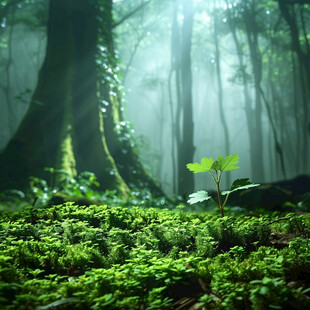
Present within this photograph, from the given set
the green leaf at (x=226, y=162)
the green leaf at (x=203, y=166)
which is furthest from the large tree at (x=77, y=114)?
the green leaf at (x=226, y=162)

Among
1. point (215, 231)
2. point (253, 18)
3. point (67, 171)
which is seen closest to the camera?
point (215, 231)

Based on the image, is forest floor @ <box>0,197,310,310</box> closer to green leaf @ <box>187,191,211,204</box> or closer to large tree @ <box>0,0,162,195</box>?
green leaf @ <box>187,191,211,204</box>

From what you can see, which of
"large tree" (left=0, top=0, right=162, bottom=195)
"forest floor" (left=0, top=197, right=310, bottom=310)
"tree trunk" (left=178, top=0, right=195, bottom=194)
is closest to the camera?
"forest floor" (left=0, top=197, right=310, bottom=310)

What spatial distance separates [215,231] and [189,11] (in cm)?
1443

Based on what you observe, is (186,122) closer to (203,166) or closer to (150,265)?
(203,166)

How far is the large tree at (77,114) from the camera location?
7.27 metres

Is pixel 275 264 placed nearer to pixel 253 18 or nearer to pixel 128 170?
pixel 128 170

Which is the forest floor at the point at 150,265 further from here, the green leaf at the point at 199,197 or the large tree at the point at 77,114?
the large tree at the point at 77,114

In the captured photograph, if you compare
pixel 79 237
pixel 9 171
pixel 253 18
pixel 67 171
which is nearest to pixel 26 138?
pixel 9 171

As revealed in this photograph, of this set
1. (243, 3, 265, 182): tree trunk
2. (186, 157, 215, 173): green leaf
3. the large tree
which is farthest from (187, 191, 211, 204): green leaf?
(243, 3, 265, 182): tree trunk

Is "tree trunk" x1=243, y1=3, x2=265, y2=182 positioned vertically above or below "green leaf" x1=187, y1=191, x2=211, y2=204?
above

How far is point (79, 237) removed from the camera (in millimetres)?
2807

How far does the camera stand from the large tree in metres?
7.27

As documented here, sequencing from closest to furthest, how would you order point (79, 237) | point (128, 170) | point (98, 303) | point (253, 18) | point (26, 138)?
point (98, 303), point (79, 237), point (26, 138), point (128, 170), point (253, 18)
